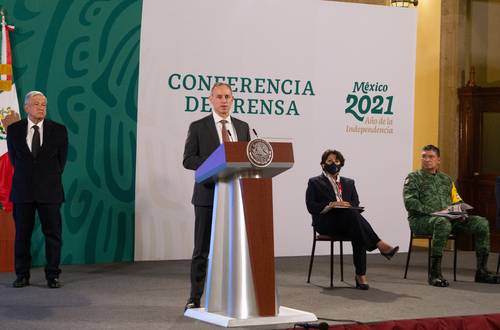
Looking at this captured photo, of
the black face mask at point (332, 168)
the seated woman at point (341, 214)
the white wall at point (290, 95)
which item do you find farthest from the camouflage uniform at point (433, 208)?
the white wall at point (290, 95)

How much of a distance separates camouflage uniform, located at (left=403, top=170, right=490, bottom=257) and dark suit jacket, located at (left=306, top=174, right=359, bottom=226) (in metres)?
0.54

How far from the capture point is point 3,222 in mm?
6457

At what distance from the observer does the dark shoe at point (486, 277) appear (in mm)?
6059

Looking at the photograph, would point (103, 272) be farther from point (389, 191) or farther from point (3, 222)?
point (389, 191)

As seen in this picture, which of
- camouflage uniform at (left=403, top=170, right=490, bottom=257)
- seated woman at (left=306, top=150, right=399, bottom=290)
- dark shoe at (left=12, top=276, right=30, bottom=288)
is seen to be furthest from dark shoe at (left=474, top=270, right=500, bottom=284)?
dark shoe at (left=12, top=276, right=30, bottom=288)

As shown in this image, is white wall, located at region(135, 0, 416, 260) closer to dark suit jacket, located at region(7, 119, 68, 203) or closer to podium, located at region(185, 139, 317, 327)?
dark suit jacket, located at region(7, 119, 68, 203)

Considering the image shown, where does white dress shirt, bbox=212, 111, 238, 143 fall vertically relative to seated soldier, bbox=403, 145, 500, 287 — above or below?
above

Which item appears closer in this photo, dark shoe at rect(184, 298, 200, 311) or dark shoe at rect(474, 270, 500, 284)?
dark shoe at rect(184, 298, 200, 311)

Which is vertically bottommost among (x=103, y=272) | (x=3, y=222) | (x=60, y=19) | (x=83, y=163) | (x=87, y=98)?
(x=103, y=272)

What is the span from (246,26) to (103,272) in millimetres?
2791

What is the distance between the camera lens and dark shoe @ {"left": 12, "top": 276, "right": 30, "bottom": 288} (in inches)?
219

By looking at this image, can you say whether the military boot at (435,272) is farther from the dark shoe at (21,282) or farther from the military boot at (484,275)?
the dark shoe at (21,282)

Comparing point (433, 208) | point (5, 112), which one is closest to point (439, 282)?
point (433, 208)

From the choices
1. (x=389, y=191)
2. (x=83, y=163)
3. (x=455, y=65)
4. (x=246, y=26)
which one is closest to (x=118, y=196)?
(x=83, y=163)
